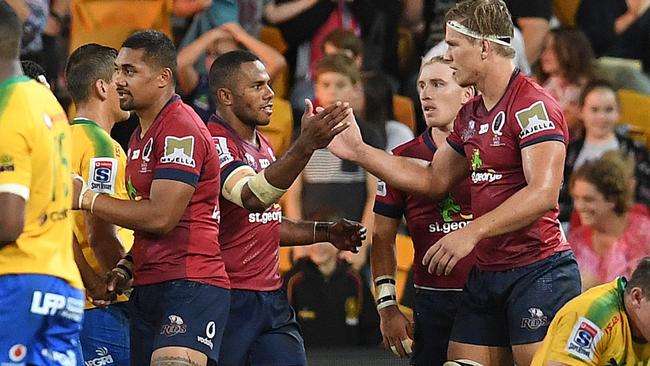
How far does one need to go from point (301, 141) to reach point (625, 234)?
162 inches

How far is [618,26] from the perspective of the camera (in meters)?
12.6

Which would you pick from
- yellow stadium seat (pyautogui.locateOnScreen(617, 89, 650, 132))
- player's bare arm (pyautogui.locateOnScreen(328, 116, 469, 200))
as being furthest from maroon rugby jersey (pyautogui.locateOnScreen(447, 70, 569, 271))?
yellow stadium seat (pyautogui.locateOnScreen(617, 89, 650, 132))

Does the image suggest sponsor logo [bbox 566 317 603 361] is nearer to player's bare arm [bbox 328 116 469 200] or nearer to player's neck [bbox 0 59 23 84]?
player's bare arm [bbox 328 116 469 200]

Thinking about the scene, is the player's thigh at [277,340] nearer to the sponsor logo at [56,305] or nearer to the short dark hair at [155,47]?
the short dark hair at [155,47]

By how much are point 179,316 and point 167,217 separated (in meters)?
0.46

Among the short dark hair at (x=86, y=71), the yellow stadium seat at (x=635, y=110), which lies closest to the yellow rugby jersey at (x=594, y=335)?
the short dark hair at (x=86, y=71)

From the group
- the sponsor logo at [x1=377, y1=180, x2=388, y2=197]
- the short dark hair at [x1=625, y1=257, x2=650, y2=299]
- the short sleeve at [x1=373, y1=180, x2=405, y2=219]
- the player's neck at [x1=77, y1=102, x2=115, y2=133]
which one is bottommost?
the short dark hair at [x1=625, y1=257, x2=650, y2=299]

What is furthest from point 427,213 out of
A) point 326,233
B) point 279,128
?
point 279,128

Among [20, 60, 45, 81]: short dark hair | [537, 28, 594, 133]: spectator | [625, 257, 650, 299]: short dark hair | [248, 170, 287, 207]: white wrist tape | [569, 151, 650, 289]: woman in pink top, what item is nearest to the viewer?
[625, 257, 650, 299]: short dark hair

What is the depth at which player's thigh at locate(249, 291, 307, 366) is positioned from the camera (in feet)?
23.4

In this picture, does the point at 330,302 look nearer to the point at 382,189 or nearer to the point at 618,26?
the point at 382,189

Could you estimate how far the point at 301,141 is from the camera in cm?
665

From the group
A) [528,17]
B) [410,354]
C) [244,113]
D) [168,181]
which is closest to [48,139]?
[168,181]

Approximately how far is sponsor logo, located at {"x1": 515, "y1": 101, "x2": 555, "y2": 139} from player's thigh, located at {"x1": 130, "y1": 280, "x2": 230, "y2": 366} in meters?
1.55
